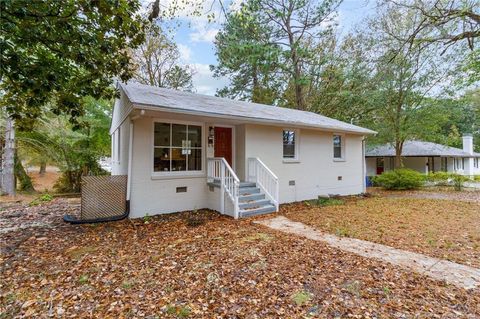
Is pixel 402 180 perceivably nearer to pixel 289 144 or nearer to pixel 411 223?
pixel 289 144

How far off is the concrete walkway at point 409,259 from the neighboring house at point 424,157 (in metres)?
18.6

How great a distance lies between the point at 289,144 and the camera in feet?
32.3

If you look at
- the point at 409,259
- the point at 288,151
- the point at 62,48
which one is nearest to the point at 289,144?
the point at 288,151

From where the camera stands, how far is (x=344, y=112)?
19.0 metres

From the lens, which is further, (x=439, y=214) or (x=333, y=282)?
(x=439, y=214)

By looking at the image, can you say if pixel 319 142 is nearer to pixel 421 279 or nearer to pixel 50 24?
pixel 421 279

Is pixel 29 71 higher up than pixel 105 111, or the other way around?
pixel 105 111

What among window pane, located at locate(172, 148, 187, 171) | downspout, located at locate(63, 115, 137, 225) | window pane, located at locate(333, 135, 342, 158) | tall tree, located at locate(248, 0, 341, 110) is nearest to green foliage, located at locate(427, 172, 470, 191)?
window pane, located at locate(333, 135, 342, 158)

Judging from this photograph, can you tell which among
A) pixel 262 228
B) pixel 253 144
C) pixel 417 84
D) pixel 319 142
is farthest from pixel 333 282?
pixel 417 84

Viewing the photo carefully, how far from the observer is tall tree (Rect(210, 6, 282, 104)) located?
46.8 ft

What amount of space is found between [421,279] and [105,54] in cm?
684

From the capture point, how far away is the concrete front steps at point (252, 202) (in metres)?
7.33

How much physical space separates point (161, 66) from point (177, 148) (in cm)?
1402

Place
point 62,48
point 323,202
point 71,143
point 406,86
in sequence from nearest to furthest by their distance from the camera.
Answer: point 62,48
point 323,202
point 71,143
point 406,86
